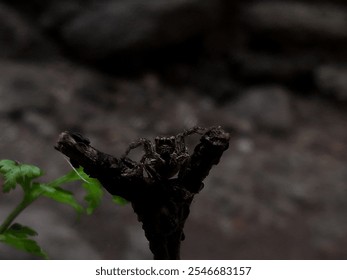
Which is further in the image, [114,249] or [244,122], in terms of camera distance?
[244,122]

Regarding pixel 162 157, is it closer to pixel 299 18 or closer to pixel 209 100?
pixel 209 100

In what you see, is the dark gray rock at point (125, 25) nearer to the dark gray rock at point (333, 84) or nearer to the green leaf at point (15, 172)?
the dark gray rock at point (333, 84)

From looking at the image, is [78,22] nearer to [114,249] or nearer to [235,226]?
[235,226]

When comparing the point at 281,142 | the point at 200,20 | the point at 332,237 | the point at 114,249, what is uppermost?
the point at 200,20

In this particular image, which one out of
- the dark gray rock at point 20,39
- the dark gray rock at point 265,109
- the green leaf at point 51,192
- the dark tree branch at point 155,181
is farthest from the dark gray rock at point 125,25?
the dark tree branch at point 155,181

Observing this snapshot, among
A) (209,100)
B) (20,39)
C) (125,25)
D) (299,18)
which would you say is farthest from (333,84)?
(20,39)
